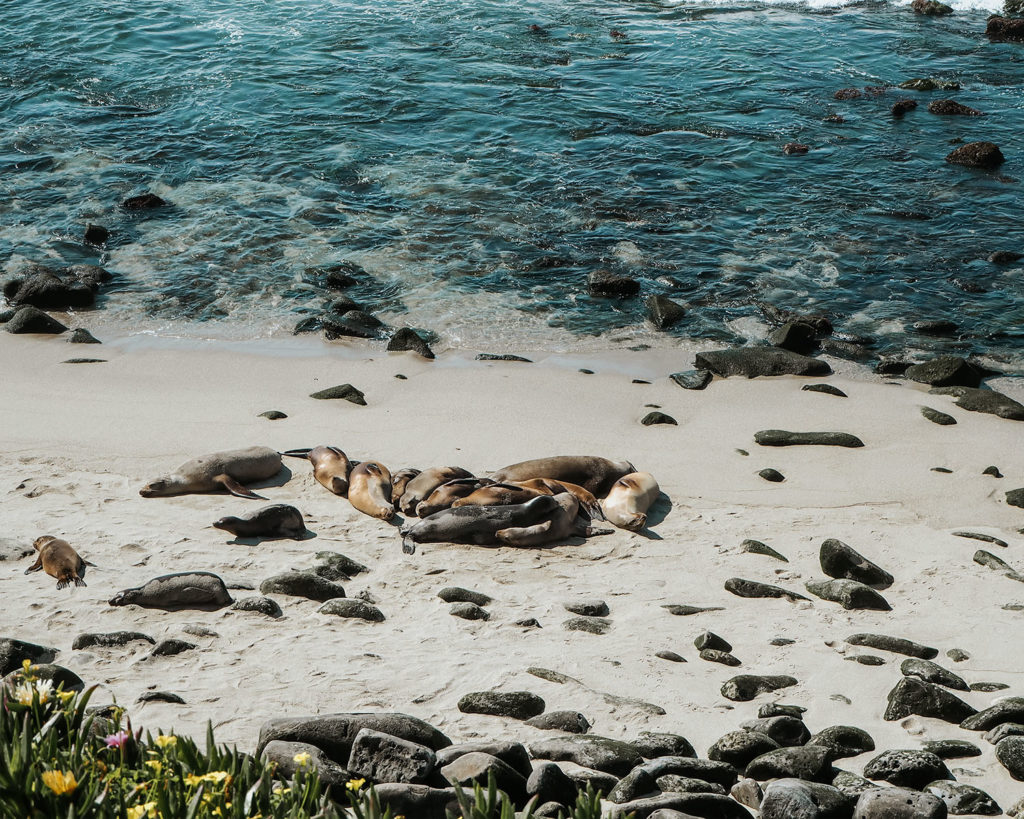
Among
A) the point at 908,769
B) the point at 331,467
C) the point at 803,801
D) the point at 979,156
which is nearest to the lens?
the point at 803,801

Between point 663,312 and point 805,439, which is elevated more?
point 663,312

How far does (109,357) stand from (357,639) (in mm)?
5922

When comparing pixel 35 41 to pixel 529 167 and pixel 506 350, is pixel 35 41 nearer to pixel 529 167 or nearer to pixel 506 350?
pixel 529 167

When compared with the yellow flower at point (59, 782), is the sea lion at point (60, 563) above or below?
below

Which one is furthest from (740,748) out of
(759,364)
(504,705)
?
(759,364)

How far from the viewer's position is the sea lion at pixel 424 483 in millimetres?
6434

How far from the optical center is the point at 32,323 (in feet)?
33.1

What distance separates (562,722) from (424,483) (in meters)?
2.79

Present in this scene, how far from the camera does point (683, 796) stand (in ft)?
11.1

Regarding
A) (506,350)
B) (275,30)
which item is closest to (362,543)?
(506,350)

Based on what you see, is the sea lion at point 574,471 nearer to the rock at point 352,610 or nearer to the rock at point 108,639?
the rock at point 352,610

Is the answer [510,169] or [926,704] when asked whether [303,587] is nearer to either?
[926,704]

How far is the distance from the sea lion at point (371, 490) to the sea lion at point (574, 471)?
78 centimetres

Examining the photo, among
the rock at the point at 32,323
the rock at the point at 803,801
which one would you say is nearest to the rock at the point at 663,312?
the rock at the point at 32,323
